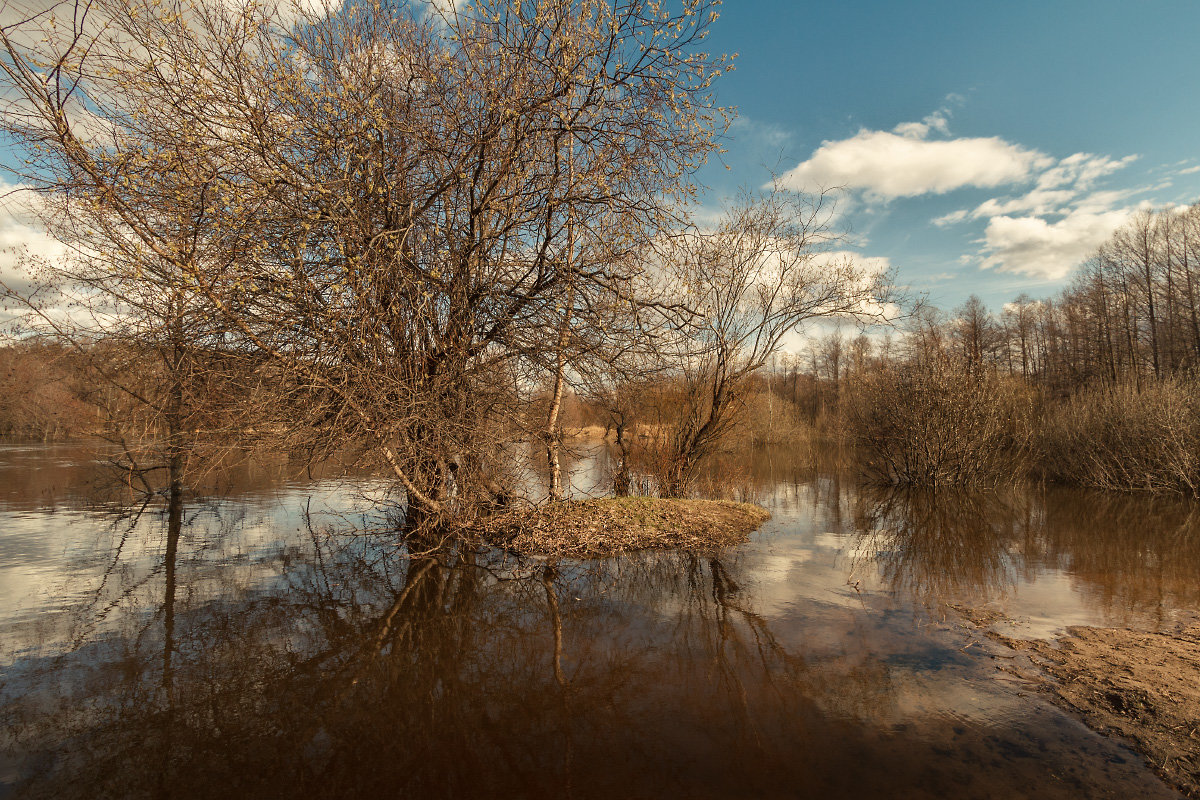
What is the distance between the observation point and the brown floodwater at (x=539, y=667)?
3.71m

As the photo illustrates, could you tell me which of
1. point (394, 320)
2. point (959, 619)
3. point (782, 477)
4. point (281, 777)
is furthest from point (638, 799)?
point (782, 477)

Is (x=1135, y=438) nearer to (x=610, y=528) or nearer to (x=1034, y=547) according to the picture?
(x=1034, y=547)

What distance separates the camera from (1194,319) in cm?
3002

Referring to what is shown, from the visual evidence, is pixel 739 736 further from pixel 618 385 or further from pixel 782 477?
pixel 782 477

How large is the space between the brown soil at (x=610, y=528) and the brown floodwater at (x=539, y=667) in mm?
479

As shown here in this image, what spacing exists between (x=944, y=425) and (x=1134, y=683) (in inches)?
576

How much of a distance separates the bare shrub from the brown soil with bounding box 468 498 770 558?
13538 mm

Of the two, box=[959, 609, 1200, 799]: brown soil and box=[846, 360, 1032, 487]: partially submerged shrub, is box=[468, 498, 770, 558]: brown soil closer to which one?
box=[959, 609, 1200, 799]: brown soil

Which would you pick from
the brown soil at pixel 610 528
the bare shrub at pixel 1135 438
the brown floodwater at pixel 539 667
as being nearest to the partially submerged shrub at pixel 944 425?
the bare shrub at pixel 1135 438

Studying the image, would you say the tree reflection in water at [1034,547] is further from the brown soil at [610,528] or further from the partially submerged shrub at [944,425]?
the brown soil at [610,528]

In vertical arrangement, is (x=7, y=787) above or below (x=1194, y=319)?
below

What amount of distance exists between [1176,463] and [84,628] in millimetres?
23677

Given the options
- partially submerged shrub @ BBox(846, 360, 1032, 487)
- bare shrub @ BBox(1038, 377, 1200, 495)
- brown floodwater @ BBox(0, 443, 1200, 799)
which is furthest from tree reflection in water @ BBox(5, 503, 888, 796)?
bare shrub @ BBox(1038, 377, 1200, 495)

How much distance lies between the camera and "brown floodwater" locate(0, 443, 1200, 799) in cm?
371
